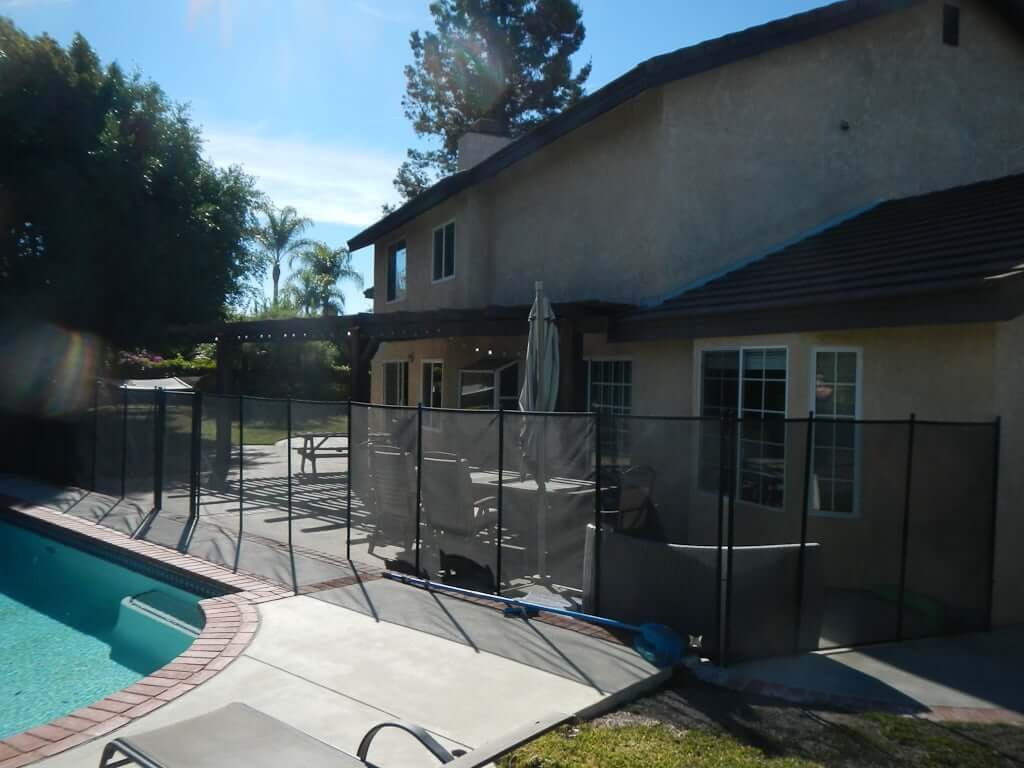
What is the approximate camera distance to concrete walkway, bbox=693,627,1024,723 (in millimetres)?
5367

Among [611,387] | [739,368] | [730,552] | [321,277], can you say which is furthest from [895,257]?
[321,277]

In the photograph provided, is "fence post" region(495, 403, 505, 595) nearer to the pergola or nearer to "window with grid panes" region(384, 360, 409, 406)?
the pergola

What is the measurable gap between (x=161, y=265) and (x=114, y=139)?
11.2ft

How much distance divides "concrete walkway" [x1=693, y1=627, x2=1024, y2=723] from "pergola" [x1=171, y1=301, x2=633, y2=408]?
19.0 ft

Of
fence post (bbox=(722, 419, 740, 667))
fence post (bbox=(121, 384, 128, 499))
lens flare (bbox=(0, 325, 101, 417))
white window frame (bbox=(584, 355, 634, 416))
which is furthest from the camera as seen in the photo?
lens flare (bbox=(0, 325, 101, 417))

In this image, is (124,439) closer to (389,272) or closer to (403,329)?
(403,329)

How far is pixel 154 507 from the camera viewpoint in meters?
12.4

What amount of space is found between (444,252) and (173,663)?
12273mm

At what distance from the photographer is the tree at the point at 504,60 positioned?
33.4 metres

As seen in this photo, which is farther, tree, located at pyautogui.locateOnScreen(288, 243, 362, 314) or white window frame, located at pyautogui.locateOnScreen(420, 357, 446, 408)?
tree, located at pyautogui.locateOnScreen(288, 243, 362, 314)

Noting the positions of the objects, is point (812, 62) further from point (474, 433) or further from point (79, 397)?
point (79, 397)

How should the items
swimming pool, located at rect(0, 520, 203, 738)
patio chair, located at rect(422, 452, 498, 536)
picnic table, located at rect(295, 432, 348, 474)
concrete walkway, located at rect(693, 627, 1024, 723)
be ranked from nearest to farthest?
concrete walkway, located at rect(693, 627, 1024, 723), swimming pool, located at rect(0, 520, 203, 738), patio chair, located at rect(422, 452, 498, 536), picnic table, located at rect(295, 432, 348, 474)

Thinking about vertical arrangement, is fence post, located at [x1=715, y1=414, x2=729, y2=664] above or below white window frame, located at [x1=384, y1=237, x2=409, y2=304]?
below

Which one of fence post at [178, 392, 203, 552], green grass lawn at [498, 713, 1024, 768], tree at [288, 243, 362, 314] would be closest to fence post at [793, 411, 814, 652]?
green grass lawn at [498, 713, 1024, 768]
